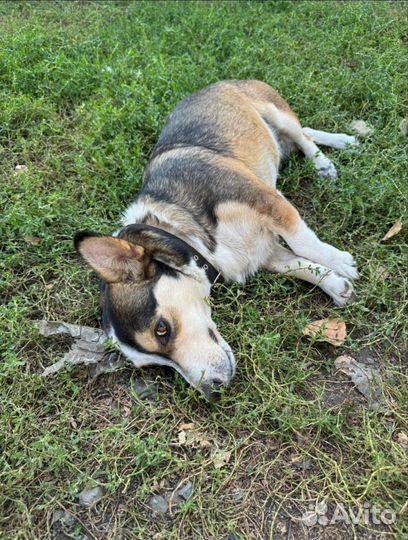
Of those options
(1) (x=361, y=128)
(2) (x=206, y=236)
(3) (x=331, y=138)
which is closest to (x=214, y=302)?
(2) (x=206, y=236)

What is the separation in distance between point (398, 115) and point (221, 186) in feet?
7.85

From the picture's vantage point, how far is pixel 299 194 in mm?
4809

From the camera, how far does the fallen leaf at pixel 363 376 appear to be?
10.7 ft

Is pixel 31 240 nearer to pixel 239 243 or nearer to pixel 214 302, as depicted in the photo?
pixel 214 302

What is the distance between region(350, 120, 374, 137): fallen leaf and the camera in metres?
5.13

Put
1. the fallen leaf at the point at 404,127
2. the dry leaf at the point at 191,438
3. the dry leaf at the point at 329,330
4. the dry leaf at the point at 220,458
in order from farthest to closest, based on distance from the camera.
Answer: the fallen leaf at the point at 404,127 < the dry leaf at the point at 329,330 < the dry leaf at the point at 191,438 < the dry leaf at the point at 220,458

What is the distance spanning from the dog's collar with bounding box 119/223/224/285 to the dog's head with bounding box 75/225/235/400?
20cm

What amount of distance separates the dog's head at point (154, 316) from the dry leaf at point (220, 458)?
34 cm

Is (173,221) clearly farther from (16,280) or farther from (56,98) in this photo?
(56,98)

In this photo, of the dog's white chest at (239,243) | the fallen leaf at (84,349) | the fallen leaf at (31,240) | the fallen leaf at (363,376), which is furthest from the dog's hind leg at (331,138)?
the fallen leaf at (84,349)

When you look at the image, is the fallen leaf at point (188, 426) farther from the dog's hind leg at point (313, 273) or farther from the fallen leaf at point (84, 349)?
the dog's hind leg at point (313, 273)

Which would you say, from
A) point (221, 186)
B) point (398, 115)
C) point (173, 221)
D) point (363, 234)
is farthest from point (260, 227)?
point (398, 115)

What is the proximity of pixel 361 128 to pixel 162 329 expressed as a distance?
10.8 feet

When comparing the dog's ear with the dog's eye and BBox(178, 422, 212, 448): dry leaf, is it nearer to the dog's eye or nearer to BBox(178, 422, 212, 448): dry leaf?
the dog's eye
